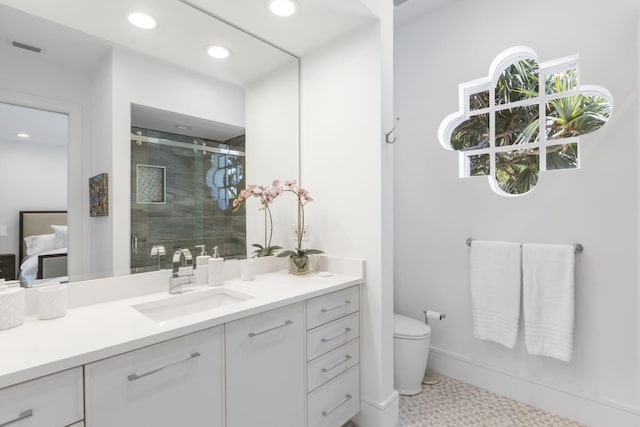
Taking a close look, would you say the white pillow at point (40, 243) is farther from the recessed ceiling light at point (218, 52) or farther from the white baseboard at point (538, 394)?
the white baseboard at point (538, 394)

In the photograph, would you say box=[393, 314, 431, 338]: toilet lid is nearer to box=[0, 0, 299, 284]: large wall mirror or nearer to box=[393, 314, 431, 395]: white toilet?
box=[393, 314, 431, 395]: white toilet

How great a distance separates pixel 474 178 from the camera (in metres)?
2.16

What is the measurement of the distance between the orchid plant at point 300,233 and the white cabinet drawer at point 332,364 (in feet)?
1.64

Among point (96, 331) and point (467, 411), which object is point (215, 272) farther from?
point (467, 411)

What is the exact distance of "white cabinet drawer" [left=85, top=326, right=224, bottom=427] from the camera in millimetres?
890

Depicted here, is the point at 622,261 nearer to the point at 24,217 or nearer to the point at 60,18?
the point at 24,217

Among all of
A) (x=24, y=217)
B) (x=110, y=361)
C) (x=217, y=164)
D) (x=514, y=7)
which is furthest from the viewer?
(x=514, y=7)

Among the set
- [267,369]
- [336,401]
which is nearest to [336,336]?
[336,401]

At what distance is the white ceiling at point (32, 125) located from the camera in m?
1.17

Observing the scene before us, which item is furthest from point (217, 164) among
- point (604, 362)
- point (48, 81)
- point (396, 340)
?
point (604, 362)

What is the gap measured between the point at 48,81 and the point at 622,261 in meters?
2.80

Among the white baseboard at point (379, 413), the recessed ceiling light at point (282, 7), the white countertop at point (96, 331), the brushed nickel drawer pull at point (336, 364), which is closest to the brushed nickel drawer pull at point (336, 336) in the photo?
the brushed nickel drawer pull at point (336, 364)

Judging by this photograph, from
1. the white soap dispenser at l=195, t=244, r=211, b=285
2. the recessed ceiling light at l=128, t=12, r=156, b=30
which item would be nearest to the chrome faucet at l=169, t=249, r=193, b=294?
the white soap dispenser at l=195, t=244, r=211, b=285

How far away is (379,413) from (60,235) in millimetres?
1741
